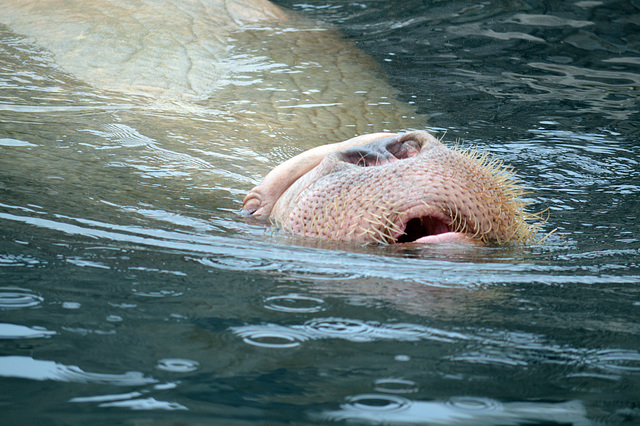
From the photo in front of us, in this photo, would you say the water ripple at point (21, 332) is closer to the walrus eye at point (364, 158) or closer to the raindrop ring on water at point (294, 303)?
the raindrop ring on water at point (294, 303)

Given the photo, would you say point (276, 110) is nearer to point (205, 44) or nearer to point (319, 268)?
point (205, 44)

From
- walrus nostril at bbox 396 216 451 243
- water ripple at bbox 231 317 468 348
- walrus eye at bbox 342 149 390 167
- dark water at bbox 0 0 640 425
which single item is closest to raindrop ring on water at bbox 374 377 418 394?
dark water at bbox 0 0 640 425

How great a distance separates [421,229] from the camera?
3180 mm

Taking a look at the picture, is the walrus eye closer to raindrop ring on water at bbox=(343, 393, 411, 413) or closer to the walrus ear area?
the walrus ear area

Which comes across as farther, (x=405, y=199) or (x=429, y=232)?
(x=429, y=232)

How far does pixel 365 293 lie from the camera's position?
224cm

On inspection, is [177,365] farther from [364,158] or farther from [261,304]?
[364,158]

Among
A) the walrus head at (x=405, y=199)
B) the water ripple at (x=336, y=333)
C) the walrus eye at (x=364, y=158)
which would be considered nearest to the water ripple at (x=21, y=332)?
the water ripple at (x=336, y=333)

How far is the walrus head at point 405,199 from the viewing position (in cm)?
293

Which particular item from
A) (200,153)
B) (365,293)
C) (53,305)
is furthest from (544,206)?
(53,305)

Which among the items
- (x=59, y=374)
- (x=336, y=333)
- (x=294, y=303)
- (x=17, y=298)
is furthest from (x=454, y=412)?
(x=17, y=298)

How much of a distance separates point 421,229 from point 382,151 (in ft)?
1.23

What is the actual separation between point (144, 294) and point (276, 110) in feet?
16.0

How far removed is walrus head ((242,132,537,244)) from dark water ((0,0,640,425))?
0.11 m
